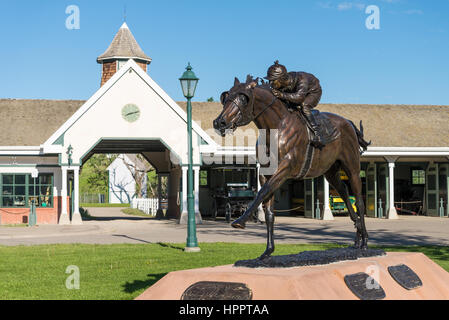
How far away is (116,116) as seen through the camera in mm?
27078

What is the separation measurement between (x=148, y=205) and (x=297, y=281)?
3563 centimetres

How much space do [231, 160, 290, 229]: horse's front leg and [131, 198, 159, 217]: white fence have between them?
101 ft

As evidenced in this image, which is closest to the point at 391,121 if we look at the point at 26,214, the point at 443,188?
the point at 443,188

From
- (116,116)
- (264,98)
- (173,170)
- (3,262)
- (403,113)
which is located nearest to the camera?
(264,98)

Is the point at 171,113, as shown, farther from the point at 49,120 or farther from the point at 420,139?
the point at 420,139

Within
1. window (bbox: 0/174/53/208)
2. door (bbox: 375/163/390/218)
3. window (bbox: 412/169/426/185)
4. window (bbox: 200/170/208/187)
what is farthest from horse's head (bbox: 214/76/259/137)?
window (bbox: 412/169/426/185)

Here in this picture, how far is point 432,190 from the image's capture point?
34.3 metres

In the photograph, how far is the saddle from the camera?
759cm

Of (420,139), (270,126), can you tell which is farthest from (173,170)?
(270,126)

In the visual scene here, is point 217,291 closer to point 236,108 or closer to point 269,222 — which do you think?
point 269,222

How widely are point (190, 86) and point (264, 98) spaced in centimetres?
822

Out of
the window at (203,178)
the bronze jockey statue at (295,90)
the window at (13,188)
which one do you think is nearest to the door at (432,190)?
the window at (203,178)

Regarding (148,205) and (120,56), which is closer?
(120,56)
